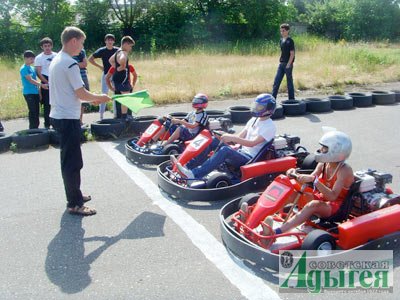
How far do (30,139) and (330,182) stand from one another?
19.3 feet

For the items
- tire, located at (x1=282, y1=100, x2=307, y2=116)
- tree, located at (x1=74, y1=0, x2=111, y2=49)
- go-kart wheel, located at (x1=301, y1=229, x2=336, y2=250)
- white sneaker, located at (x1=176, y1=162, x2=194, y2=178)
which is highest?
tree, located at (x1=74, y1=0, x2=111, y2=49)

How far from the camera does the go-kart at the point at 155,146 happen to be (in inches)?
270

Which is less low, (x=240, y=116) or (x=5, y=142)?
(x=240, y=116)


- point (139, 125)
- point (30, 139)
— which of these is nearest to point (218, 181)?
point (139, 125)

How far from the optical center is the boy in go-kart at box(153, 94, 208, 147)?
6767 mm

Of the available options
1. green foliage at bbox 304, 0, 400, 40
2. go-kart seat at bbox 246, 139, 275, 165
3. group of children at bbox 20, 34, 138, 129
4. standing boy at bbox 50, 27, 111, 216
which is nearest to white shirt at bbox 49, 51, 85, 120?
standing boy at bbox 50, 27, 111, 216

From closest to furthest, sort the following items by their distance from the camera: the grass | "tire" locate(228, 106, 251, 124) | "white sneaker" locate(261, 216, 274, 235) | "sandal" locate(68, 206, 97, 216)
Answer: "white sneaker" locate(261, 216, 274, 235) → "sandal" locate(68, 206, 97, 216) → "tire" locate(228, 106, 251, 124) → the grass

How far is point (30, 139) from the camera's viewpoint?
317 inches

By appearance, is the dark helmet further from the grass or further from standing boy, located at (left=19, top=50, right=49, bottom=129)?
the grass

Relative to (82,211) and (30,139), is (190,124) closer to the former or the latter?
(82,211)

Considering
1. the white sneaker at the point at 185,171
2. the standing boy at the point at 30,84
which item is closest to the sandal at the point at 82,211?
the white sneaker at the point at 185,171

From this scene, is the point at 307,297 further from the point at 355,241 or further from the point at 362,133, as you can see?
the point at 362,133

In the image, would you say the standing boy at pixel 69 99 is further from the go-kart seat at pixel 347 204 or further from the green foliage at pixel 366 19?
the green foliage at pixel 366 19

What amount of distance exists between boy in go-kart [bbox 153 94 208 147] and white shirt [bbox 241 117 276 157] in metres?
1.22
